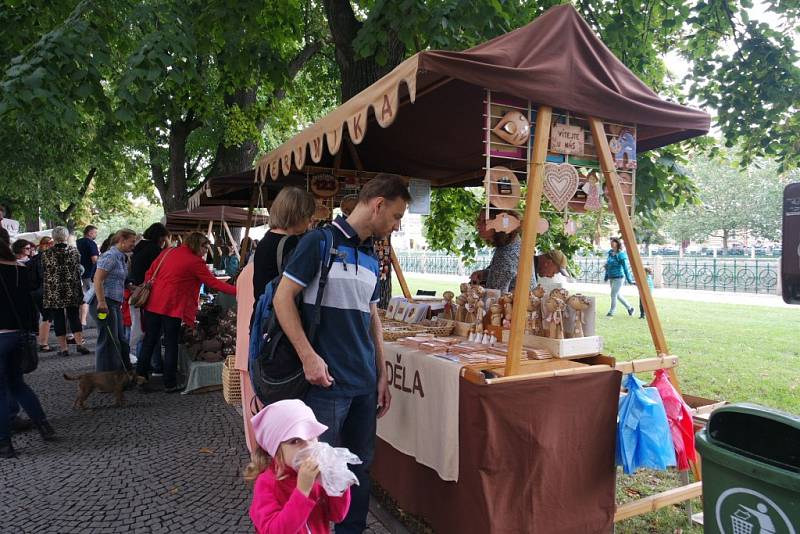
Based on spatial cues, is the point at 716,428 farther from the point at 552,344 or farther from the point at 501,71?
the point at 501,71

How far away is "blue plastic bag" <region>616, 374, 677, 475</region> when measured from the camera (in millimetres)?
2742

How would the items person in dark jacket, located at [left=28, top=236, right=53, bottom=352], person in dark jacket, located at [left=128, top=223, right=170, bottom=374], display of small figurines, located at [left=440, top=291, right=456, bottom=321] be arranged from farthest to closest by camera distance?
person in dark jacket, located at [left=28, top=236, right=53, bottom=352]
person in dark jacket, located at [left=128, top=223, right=170, bottom=374]
display of small figurines, located at [left=440, top=291, right=456, bottom=321]

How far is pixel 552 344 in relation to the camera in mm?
2988

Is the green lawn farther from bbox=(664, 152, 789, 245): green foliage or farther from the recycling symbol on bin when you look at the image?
bbox=(664, 152, 789, 245): green foliage

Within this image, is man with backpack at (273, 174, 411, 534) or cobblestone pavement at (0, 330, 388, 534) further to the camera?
cobblestone pavement at (0, 330, 388, 534)

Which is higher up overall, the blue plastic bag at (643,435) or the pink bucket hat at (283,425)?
the pink bucket hat at (283,425)

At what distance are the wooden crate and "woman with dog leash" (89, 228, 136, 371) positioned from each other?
4.76 m

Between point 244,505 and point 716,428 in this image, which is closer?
point 716,428

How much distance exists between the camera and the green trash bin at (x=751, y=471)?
189 centimetres

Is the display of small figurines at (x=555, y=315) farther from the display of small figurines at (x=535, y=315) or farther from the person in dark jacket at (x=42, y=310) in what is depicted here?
the person in dark jacket at (x=42, y=310)

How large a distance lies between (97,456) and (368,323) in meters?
3.20

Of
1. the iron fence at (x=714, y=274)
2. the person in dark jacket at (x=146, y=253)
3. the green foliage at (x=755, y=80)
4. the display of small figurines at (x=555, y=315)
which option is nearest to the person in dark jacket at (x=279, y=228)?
the display of small figurines at (x=555, y=315)

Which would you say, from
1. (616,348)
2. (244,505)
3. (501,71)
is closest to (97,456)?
(244,505)

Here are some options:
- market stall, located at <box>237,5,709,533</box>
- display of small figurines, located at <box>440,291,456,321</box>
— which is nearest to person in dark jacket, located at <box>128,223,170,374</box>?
market stall, located at <box>237,5,709,533</box>
